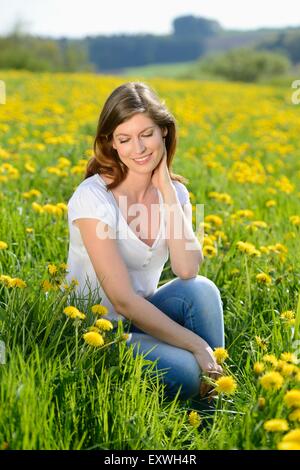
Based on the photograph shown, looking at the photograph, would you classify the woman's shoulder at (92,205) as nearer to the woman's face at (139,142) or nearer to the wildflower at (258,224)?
the woman's face at (139,142)

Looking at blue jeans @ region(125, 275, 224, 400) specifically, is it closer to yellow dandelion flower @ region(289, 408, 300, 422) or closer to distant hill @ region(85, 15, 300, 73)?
yellow dandelion flower @ region(289, 408, 300, 422)

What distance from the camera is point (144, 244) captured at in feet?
8.30

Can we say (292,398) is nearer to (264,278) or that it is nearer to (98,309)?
(98,309)

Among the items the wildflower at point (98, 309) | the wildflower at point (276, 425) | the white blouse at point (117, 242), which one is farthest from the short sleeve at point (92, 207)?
the wildflower at point (276, 425)

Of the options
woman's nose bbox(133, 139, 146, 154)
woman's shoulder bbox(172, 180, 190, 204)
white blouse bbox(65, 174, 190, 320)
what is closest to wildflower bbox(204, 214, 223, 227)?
woman's shoulder bbox(172, 180, 190, 204)

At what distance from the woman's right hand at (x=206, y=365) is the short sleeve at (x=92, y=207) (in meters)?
0.54

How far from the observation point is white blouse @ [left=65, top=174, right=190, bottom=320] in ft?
8.04

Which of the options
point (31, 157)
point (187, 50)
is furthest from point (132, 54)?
point (31, 157)

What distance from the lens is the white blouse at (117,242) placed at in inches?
96.5

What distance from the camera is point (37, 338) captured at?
2.07 metres

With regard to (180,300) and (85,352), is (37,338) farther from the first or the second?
(180,300)

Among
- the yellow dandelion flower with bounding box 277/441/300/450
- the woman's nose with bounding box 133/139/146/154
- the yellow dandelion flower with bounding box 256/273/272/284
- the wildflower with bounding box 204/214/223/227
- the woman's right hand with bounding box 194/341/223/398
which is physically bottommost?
the woman's right hand with bounding box 194/341/223/398

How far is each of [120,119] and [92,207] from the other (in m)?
0.33

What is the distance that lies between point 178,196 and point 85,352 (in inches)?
38.4
